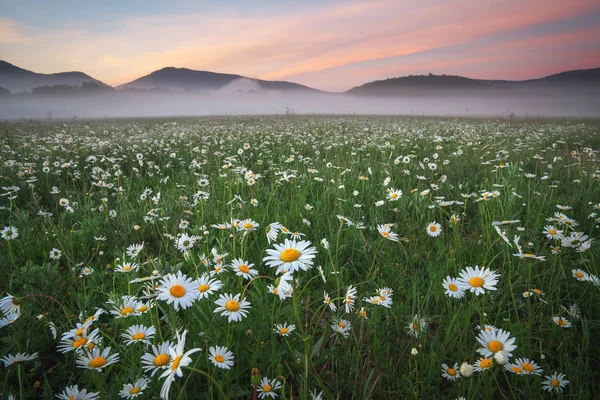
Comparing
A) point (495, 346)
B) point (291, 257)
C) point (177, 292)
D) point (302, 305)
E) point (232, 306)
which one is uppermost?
point (291, 257)

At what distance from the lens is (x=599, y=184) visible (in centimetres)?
400

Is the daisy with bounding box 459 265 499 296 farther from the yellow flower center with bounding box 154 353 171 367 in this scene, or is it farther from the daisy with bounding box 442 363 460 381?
the yellow flower center with bounding box 154 353 171 367

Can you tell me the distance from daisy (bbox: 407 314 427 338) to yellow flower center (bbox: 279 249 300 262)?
30.8 inches

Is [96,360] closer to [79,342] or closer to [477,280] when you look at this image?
[79,342]

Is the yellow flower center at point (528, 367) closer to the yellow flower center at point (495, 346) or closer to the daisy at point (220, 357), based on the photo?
the yellow flower center at point (495, 346)

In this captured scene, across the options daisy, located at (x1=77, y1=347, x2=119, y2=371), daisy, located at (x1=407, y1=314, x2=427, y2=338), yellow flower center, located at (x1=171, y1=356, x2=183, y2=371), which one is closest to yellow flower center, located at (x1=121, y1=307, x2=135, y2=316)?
daisy, located at (x1=77, y1=347, x2=119, y2=371)

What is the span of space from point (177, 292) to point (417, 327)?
114 centimetres

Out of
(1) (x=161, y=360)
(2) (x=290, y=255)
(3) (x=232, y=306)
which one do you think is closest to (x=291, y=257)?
(2) (x=290, y=255)

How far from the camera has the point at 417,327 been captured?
5.01 ft

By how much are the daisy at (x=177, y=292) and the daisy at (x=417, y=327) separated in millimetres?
1075

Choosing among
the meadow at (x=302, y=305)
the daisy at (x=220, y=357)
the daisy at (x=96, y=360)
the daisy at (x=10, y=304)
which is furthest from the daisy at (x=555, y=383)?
the daisy at (x=10, y=304)

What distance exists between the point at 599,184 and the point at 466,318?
13.0 ft

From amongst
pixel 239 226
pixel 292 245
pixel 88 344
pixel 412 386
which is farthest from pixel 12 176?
pixel 412 386

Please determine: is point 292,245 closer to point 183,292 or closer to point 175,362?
point 183,292
